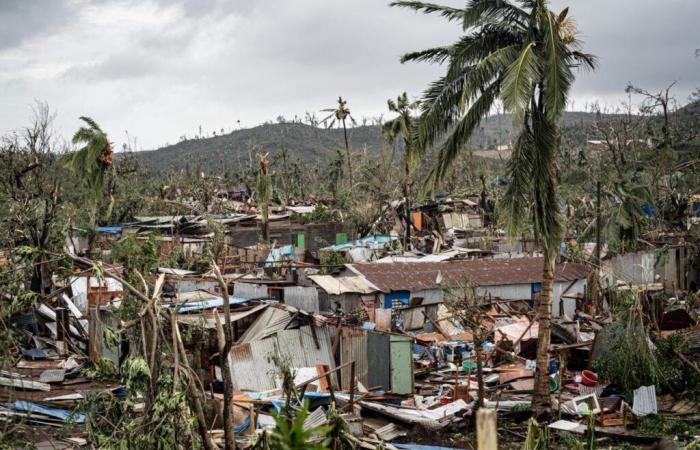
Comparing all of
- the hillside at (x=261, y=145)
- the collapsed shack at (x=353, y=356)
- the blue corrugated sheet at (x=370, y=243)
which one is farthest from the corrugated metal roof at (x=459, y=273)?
the hillside at (x=261, y=145)

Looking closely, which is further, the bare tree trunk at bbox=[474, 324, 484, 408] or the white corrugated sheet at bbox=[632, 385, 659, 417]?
the white corrugated sheet at bbox=[632, 385, 659, 417]

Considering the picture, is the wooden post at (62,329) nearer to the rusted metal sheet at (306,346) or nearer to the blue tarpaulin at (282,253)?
the rusted metal sheet at (306,346)

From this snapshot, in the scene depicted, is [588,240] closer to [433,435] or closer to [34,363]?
[433,435]

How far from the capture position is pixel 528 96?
1048 cm

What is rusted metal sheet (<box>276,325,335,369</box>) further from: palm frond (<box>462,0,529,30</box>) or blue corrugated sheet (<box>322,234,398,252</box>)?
blue corrugated sheet (<box>322,234,398,252</box>)

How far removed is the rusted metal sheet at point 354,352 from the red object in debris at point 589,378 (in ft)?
14.6

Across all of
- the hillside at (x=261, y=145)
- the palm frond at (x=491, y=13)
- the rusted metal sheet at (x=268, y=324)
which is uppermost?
the hillside at (x=261, y=145)

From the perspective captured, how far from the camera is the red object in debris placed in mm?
14602

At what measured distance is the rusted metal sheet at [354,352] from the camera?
49.2 feet

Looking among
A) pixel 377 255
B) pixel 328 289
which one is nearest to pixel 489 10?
pixel 328 289

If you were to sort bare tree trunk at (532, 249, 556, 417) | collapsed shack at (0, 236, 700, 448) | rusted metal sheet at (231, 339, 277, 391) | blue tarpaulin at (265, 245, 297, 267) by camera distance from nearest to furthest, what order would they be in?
collapsed shack at (0, 236, 700, 448), bare tree trunk at (532, 249, 556, 417), rusted metal sheet at (231, 339, 277, 391), blue tarpaulin at (265, 245, 297, 267)

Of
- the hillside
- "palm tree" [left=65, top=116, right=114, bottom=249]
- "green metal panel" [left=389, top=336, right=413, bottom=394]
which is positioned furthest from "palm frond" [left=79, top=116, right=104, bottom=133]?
the hillside

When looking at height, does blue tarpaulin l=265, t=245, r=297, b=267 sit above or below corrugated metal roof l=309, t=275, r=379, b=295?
above

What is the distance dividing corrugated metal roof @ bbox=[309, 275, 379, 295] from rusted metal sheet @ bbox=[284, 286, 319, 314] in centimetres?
40
